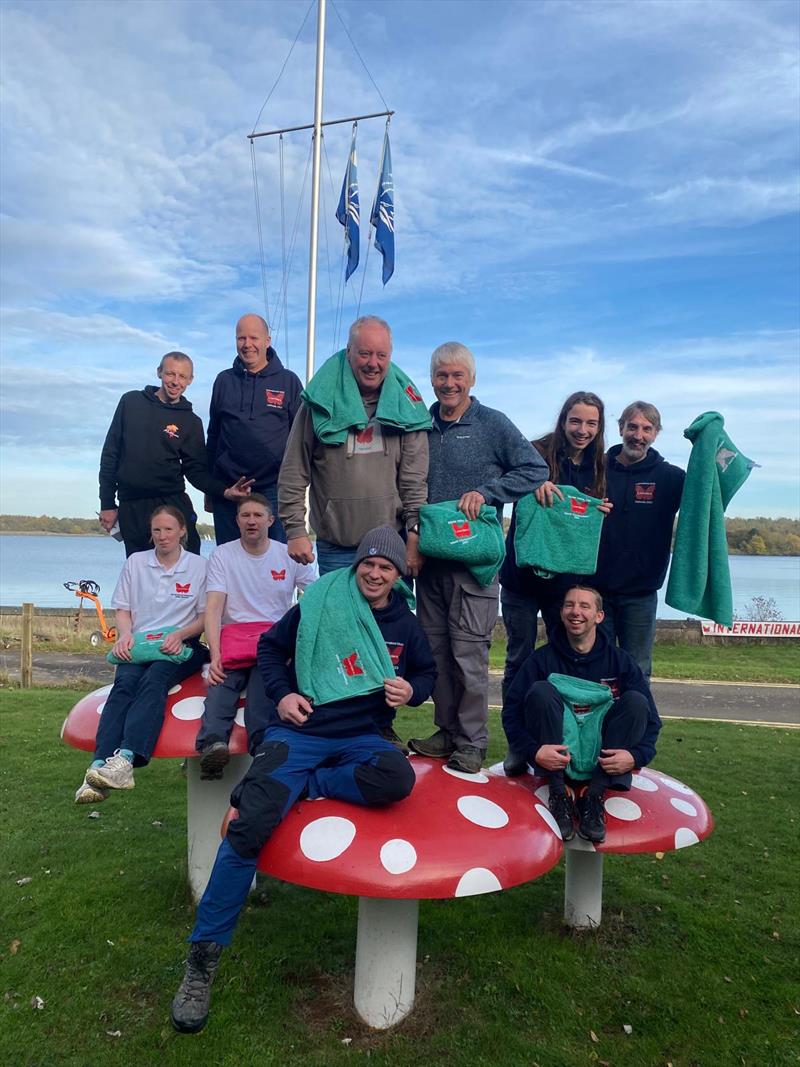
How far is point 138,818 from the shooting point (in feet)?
21.8

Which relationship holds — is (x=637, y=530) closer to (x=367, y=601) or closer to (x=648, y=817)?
(x=648, y=817)

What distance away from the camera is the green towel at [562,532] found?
4.70m

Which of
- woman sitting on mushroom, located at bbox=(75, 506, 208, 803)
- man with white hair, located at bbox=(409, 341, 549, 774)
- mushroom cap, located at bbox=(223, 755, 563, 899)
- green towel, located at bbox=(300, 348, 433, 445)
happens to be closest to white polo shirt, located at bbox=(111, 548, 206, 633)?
woman sitting on mushroom, located at bbox=(75, 506, 208, 803)

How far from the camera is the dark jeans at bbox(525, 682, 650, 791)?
3975mm

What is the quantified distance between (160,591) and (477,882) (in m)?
2.62

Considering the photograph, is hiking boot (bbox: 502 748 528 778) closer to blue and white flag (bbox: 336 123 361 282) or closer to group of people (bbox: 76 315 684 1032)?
group of people (bbox: 76 315 684 1032)

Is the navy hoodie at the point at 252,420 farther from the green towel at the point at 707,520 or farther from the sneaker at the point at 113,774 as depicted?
the green towel at the point at 707,520

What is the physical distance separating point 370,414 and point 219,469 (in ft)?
5.64

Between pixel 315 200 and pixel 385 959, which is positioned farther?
pixel 315 200

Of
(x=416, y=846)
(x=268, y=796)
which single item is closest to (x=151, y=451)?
(x=268, y=796)

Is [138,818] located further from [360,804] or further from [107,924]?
[360,804]

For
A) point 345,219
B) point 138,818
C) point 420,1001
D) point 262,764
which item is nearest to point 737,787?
point 420,1001

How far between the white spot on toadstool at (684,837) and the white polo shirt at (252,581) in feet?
→ 7.69

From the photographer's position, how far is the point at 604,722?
13.4ft
